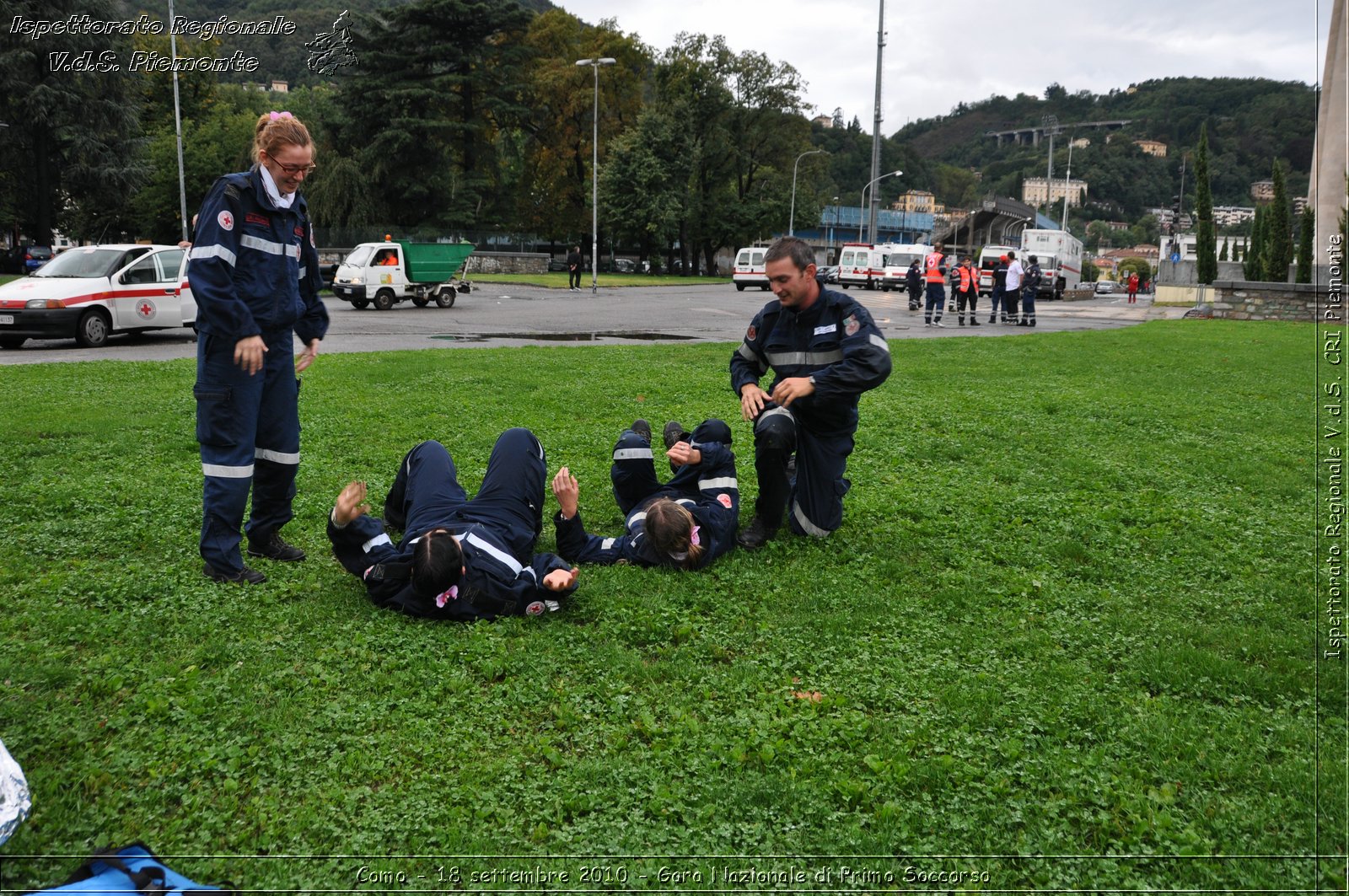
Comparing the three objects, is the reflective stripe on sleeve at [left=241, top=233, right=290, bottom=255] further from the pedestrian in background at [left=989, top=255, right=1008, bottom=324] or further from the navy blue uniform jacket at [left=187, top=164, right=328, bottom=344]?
the pedestrian in background at [left=989, top=255, right=1008, bottom=324]

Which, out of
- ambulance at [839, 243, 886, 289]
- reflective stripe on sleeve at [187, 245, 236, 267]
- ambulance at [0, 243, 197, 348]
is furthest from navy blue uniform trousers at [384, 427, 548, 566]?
ambulance at [839, 243, 886, 289]

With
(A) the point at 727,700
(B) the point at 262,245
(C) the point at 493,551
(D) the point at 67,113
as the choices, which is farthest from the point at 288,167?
(D) the point at 67,113

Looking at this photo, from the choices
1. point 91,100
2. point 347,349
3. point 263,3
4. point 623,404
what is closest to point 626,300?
point 347,349

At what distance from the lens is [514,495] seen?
508cm

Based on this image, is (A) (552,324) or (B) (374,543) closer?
(B) (374,543)

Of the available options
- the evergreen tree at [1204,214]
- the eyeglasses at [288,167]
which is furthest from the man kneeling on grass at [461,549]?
the evergreen tree at [1204,214]

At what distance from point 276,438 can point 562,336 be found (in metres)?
14.7

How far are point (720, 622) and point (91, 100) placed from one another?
52.0 meters

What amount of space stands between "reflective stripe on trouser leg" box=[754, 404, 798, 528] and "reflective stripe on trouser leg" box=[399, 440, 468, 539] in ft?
5.68

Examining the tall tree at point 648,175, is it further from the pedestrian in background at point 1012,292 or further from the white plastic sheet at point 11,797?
the white plastic sheet at point 11,797

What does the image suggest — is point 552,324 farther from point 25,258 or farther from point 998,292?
point 25,258

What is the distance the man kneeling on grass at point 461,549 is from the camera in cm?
451

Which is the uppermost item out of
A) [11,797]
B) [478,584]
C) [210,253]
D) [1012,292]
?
[1012,292]

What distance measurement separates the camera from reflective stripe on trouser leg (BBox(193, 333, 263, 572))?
4848 mm
